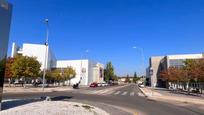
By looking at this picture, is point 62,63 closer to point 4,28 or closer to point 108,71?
point 108,71

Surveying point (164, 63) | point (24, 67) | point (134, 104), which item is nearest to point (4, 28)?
point (134, 104)

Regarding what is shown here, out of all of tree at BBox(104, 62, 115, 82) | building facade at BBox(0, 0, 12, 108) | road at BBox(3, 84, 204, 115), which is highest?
tree at BBox(104, 62, 115, 82)

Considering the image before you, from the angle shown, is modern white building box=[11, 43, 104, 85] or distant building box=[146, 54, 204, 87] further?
distant building box=[146, 54, 204, 87]

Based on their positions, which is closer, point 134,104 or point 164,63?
point 134,104

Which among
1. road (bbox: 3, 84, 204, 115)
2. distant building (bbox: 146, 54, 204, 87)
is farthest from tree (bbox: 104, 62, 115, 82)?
road (bbox: 3, 84, 204, 115)

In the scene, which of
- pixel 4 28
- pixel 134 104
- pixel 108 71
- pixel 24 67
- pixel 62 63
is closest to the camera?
pixel 4 28

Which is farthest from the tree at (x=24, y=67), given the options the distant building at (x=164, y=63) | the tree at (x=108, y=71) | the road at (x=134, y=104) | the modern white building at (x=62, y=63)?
the tree at (x=108, y=71)

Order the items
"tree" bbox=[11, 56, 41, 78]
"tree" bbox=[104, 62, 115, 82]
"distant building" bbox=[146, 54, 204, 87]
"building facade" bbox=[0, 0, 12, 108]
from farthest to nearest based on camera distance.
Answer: "tree" bbox=[104, 62, 115, 82] → "distant building" bbox=[146, 54, 204, 87] → "tree" bbox=[11, 56, 41, 78] → "building facade" bbox=[0, 0, 12, 108]

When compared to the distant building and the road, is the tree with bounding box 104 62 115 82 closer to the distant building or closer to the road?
the distant building

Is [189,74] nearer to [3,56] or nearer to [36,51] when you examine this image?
[3,56]

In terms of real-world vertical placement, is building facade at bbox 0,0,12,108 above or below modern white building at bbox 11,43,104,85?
below

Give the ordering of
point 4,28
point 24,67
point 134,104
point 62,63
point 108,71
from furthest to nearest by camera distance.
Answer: point 108,71
point 62,63
point 24,67
point 134,104
point 4,28

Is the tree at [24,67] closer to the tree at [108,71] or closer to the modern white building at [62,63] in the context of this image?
the modern white building at [62,63]

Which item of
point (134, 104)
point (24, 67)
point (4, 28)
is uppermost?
point (24, 67)
